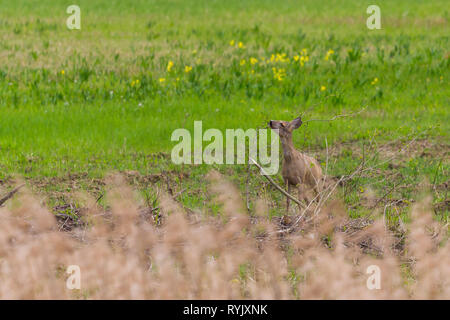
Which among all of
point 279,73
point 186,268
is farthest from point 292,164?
point 279,73

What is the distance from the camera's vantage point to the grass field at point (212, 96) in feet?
28.5

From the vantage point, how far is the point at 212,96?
13133 mm

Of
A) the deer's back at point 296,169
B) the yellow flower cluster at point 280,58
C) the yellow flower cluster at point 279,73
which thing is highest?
the yellow flower cluster at point 280,58

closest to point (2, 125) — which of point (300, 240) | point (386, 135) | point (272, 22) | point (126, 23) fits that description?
point (386, 135)

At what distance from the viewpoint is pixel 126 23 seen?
21109 mm

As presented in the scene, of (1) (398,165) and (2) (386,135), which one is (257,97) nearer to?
(2) (386,135)

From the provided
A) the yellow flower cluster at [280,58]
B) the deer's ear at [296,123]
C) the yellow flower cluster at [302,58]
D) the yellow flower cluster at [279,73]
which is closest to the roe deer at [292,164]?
the deer's ear at [296,123]

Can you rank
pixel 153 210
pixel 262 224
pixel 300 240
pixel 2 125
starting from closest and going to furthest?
pixel 300 240
pixel 262 224
pixel 153 210
pixel 2 125

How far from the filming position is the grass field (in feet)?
28.5

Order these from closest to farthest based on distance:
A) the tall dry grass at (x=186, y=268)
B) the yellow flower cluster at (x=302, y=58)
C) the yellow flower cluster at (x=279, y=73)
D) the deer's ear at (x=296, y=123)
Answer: the tall dry grass at (x=186, y=268)
the deer's ear at (x=296, y=123)
the yellow flower cluster at (x=279, y=73)
the yellow flower cluster at (x=302, y=58)

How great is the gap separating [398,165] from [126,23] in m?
13.4

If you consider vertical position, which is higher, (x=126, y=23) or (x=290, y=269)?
(x=126, y=23)

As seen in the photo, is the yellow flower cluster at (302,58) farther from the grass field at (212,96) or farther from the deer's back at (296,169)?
the deer's back at (296,169)

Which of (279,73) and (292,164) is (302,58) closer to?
(279,73)
